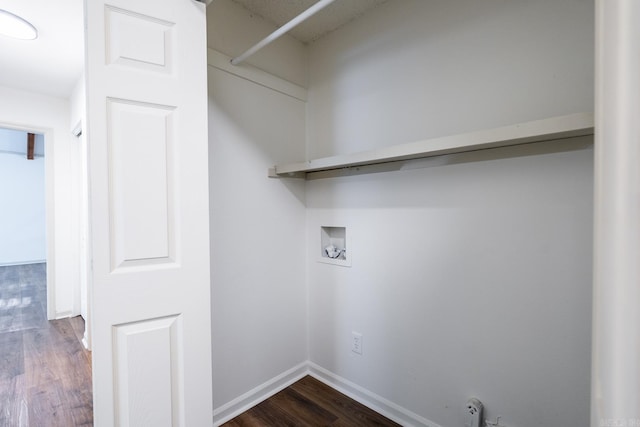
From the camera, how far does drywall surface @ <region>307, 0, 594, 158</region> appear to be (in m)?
1.19

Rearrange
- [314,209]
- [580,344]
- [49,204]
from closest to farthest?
[580,344] < [314,209] < [49,204]

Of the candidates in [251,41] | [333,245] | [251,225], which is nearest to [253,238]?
[251,225]

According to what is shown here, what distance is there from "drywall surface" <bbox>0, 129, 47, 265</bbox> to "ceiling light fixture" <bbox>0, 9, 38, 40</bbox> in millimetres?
5454

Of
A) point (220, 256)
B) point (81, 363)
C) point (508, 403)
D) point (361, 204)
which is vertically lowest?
point (81, 363)

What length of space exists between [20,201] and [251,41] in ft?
23.8

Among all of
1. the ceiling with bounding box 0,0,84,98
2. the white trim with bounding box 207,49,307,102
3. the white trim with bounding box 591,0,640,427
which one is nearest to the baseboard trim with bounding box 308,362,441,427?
the white trim with bounding box 591,0,640,427

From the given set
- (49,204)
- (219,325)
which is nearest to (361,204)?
(219,325)

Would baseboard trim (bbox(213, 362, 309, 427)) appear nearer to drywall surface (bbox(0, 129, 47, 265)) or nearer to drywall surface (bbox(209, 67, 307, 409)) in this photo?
drywall surface (bbox(209, 67, 307, 409))

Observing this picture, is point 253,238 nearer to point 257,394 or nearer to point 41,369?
point 257,394

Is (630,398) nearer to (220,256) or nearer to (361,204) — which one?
(361,204)

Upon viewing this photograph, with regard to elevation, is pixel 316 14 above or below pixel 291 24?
above

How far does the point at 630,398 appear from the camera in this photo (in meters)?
0.36

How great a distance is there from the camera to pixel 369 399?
1.84 meters

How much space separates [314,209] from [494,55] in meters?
1.38
